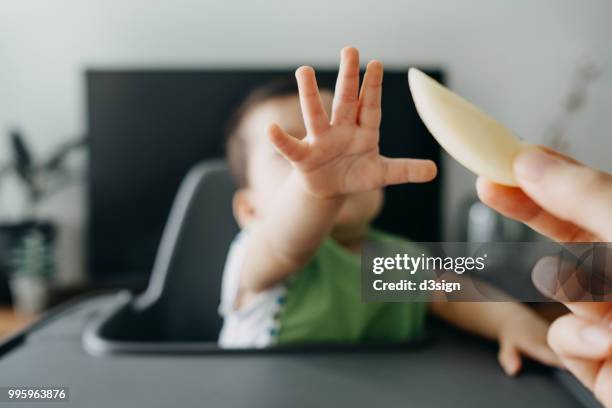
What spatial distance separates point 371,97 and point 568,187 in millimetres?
108

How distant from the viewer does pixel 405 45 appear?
3.37 ft

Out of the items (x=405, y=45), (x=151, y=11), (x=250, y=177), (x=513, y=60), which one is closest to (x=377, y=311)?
(x=250, y=177)

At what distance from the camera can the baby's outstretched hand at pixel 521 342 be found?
1.10 feet

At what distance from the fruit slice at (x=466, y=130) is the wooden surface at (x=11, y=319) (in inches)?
34.1

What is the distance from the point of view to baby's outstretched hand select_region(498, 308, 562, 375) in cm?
33

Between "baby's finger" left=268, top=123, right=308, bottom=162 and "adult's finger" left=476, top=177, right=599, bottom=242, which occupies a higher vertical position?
"baby's finger" left=268, top=123, right=308, bottom=162

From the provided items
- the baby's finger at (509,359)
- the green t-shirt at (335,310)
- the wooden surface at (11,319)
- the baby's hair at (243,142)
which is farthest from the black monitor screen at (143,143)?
the baby's finger at (509,359)

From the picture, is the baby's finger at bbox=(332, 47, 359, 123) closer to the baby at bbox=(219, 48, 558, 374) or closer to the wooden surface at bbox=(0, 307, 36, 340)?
the baby at bbox=(219, 48, 558, 374)

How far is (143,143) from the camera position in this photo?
1271 millimetres

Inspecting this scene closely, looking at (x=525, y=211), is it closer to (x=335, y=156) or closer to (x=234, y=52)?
(x=335, y=156)

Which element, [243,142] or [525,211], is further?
[243,142]

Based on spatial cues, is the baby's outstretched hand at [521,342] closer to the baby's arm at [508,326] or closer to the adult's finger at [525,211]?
the baby's arm at [508,326]

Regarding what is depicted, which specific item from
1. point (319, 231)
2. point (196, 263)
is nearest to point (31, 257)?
point (196, 263)

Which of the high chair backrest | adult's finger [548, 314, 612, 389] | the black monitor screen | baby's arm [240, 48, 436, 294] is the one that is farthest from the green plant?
adult's finger [548, 314, 612, 389]
